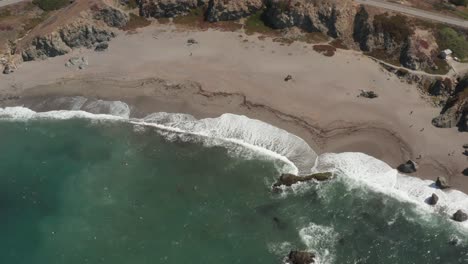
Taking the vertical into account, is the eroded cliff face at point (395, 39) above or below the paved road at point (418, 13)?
below

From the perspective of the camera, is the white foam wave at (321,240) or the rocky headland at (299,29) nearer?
the white foam wave at (321,240)

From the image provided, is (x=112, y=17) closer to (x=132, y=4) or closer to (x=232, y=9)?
(x=132, y=4)

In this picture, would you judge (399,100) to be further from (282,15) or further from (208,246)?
(208,246)

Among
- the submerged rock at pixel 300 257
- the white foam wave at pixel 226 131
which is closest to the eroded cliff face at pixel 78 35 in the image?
the white foam wave at pixel 226 131

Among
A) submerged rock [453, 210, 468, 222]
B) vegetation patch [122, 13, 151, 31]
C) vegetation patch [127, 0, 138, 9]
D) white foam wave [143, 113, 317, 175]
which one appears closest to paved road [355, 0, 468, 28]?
white foam wave [143, 113, 317, 175]

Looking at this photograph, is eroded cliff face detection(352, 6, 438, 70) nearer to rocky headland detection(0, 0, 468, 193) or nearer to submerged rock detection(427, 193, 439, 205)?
rocky headland detection(0, 0, 468, 193)

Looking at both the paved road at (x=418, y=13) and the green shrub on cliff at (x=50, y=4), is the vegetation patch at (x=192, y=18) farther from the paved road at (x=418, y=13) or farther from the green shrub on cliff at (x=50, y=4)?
the paved road at (x=418, y=13)

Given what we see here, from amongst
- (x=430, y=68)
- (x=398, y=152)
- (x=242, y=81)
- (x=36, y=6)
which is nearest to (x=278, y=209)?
(x=398, y=152)
